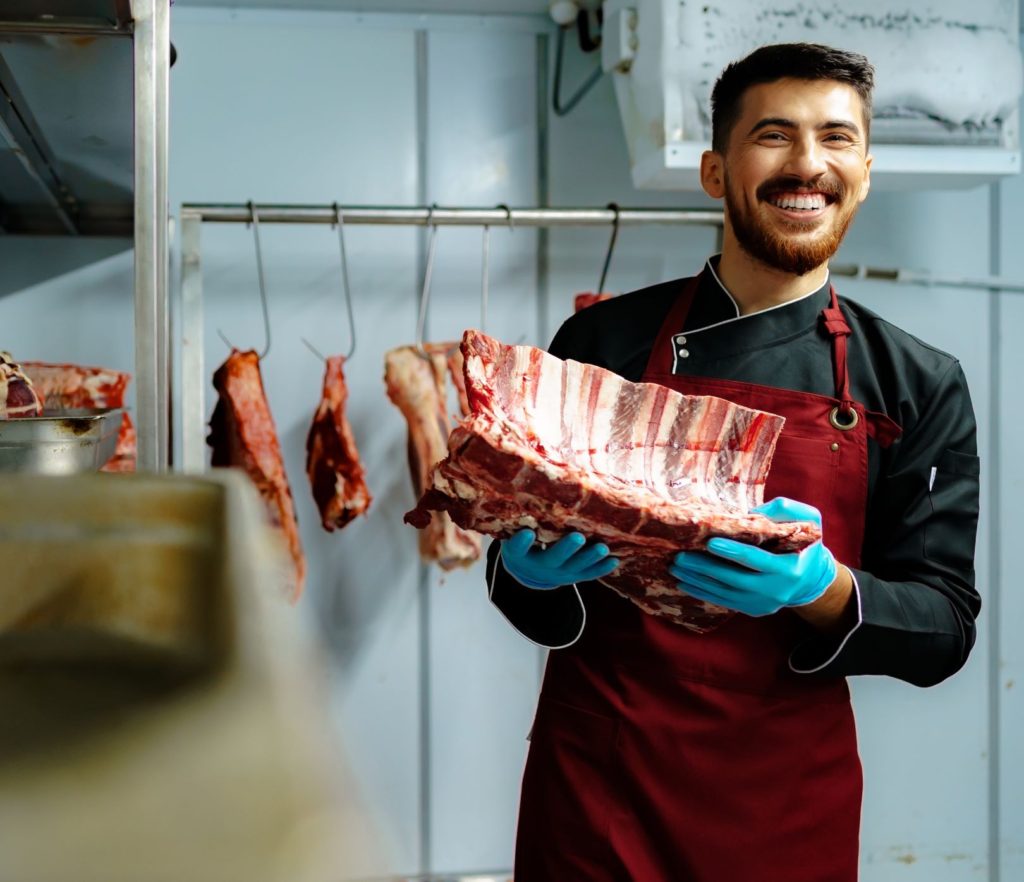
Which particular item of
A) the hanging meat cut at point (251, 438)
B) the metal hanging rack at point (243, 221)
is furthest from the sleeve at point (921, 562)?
the hanging meat cut at point (251, 438)

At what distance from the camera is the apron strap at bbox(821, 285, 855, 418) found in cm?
159

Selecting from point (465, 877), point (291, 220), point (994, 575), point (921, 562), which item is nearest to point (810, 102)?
point (921, 562)

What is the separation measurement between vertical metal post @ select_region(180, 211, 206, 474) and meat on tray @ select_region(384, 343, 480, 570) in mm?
451

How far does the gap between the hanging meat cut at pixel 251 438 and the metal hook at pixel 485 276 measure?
23.5 inches

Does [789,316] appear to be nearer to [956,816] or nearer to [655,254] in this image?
[655,254]

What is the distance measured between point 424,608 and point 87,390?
1038 millimetres

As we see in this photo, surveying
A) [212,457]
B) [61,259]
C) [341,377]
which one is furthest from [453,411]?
[61,259]

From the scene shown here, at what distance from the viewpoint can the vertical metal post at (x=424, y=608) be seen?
2.78 metres

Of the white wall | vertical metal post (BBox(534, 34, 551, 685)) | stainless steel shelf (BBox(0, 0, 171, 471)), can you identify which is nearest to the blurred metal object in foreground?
stainless steel shelf (BBox(0, 0, 171, 471))

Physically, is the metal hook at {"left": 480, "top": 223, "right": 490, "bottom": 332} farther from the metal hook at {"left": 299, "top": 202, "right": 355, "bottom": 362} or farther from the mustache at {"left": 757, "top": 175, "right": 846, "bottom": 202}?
the mustache at {"left": 757, "top": 175, "right": 846, "bottom": 202}

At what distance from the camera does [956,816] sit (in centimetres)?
298

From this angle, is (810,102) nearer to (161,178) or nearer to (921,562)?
(921,562)

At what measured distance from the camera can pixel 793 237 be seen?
157 cm

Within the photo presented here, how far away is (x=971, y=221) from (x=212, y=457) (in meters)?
2.25
